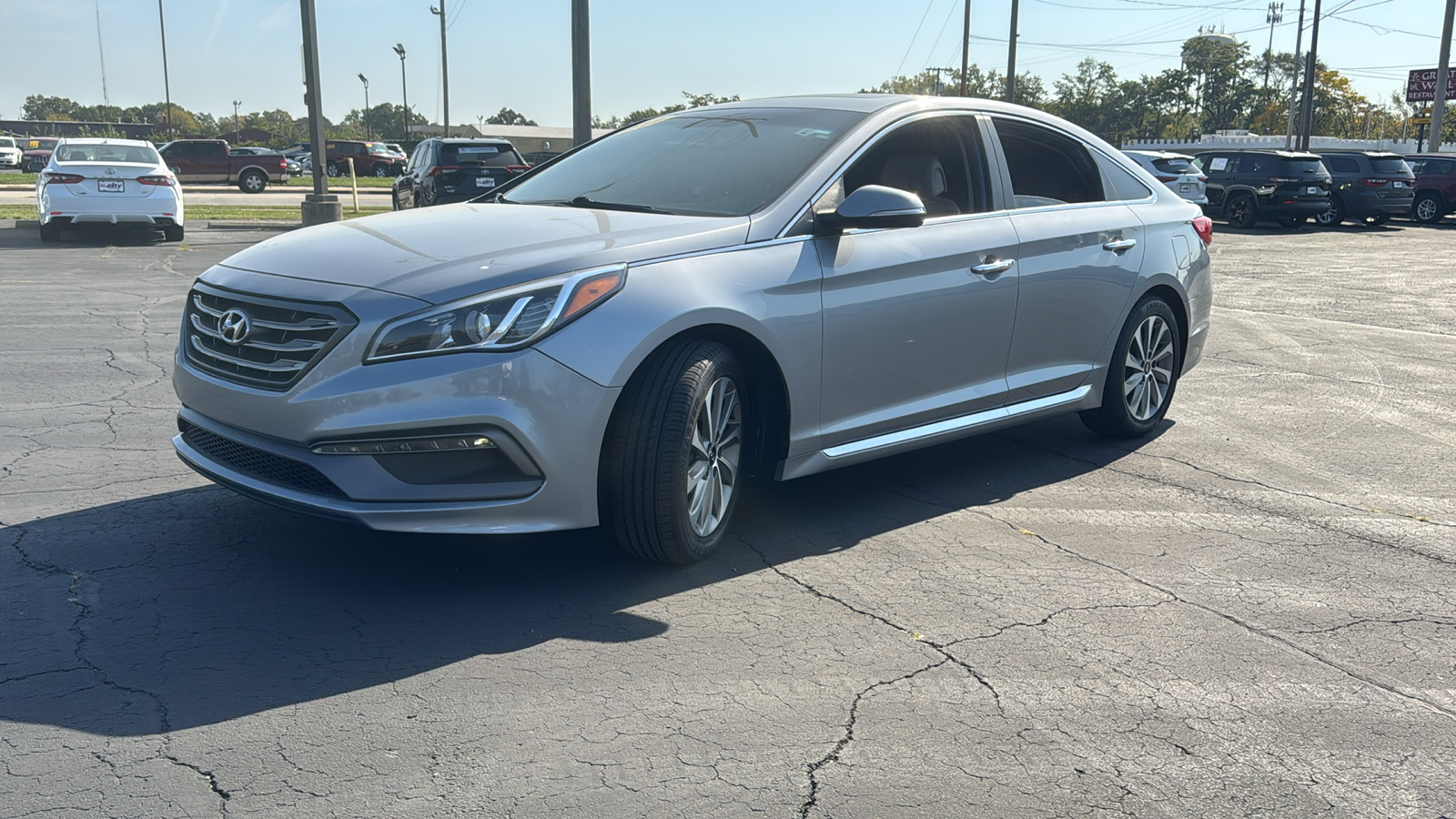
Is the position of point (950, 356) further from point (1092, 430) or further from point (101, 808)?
point (101, 808)

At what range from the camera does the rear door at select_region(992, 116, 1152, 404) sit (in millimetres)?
5652

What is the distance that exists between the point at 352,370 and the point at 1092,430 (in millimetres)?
4352

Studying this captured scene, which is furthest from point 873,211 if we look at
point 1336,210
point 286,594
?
point 1336,210

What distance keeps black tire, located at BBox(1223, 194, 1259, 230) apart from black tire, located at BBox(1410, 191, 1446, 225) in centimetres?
589

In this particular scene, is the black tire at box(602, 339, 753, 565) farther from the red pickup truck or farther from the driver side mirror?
the red pickup truck

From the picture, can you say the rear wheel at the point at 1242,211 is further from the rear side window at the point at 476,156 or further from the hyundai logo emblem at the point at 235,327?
the hyundai logo emblem at the point at 235,327

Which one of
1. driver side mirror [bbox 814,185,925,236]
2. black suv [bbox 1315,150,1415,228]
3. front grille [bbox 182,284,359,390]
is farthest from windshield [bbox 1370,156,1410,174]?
front grille [bbox 182,284,359,390]

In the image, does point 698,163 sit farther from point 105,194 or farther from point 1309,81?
point 1309,81

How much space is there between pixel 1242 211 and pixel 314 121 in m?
19.6

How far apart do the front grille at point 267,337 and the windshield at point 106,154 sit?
48.8 feet

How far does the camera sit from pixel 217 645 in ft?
12.0

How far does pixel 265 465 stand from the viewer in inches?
159

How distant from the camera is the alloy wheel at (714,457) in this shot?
4332 millimetres

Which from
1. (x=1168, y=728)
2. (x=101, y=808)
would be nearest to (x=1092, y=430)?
(x=1168, y=728)
